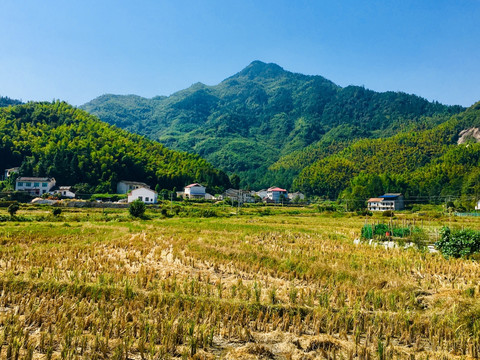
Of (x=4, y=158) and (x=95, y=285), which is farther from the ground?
(x=4, y=158)

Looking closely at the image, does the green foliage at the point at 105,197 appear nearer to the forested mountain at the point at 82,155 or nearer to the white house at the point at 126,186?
the forested mountain at the point at 82,155

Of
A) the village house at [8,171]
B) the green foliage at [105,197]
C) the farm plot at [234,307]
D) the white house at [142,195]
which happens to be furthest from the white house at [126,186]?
the farm plot at [234,307]

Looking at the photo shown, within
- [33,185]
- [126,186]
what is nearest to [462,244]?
[126,186]

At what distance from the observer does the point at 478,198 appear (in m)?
70.2

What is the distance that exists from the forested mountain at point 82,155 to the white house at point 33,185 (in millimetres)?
7630

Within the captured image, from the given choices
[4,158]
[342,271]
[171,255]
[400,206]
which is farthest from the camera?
[4,158]

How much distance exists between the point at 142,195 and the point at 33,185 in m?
28.1

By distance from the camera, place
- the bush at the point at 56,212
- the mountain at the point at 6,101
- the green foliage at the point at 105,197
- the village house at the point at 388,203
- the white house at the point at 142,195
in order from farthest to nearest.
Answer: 1. the mountain at the point at 6,101
2. the village house at the point at 388,203
3. the green foliage at the point at 105,197
4. the white house at the point at 142,195
5. the bush at the point at 56,212

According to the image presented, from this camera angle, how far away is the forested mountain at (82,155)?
8544 centimetres

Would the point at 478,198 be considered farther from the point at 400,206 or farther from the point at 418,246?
the point at 418,246

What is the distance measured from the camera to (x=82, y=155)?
90188 millimetres

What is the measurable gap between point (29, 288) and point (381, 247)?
18.4 m

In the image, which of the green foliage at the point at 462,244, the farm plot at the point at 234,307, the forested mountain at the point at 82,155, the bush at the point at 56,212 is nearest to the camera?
the farm plot at the point at 234,307

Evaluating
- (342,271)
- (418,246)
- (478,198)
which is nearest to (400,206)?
(478,198)
